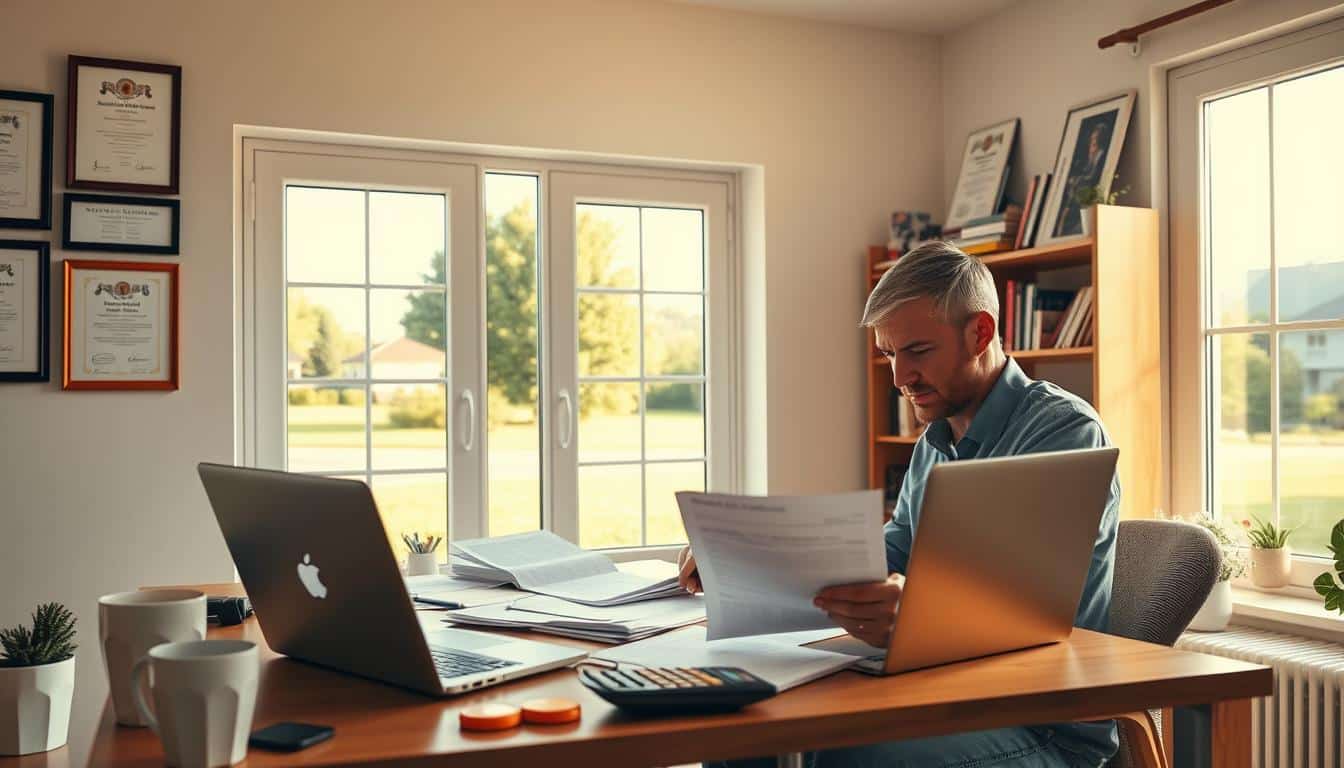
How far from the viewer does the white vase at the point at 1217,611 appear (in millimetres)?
2811

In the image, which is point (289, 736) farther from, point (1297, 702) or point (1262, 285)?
point (1262, 285)

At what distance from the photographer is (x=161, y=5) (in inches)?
122

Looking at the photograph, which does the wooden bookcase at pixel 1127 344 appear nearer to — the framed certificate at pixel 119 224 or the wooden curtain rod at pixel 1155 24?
the wooden curtain rod at pixel 1155 24

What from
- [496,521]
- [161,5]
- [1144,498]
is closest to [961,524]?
[1144,498]

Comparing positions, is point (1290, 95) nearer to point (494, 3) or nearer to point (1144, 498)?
point (1144, 498)

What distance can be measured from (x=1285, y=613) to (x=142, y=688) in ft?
8.83

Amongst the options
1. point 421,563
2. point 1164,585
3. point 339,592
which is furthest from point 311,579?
point 1164,585

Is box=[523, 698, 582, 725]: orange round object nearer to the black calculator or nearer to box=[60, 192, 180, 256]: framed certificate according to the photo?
the black calculator

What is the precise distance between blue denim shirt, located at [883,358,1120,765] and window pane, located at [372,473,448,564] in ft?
6.25

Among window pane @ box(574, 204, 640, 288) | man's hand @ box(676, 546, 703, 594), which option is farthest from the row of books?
man's hand @ box(676, 546, 703, 594)

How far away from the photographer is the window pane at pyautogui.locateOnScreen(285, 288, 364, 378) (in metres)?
3.40

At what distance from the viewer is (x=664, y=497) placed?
3855 millimetres

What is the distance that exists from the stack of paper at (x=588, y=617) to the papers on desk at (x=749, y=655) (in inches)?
1.7

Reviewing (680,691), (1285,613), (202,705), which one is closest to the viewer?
(202,705)
